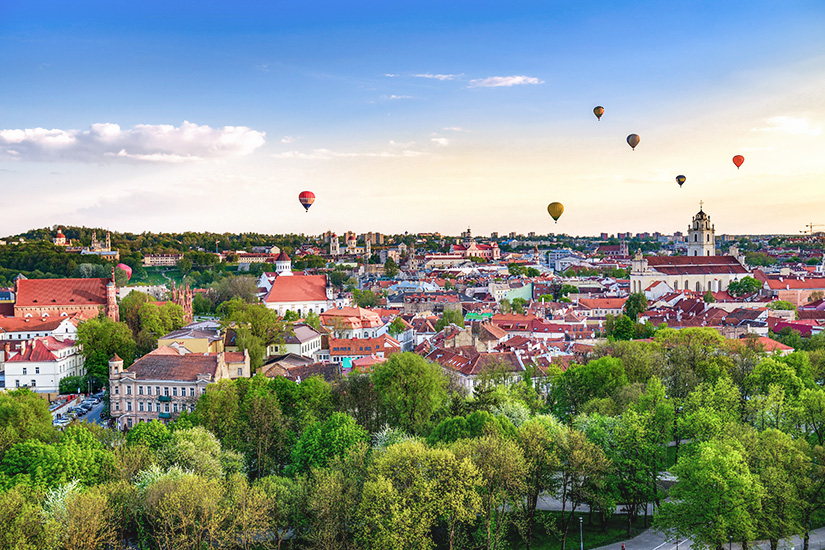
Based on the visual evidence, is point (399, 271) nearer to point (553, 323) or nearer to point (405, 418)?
point (553, 323)

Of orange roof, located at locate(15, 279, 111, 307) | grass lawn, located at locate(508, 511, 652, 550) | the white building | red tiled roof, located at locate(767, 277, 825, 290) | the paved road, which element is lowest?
grass lawn, located at locate(508, 511, 652, 550)

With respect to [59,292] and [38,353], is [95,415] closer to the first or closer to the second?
[38,353]

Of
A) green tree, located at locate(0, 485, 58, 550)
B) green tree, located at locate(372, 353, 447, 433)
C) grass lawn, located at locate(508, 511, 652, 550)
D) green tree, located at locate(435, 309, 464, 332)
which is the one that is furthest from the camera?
green tree, located at locate(435, 309, 464, 332)

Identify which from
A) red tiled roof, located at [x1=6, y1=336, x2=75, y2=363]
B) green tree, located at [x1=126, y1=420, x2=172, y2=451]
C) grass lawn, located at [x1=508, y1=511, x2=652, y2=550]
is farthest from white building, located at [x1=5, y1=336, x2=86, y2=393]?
grass lawn, located at [x1=508, y1=511, x2=652, y2=550]

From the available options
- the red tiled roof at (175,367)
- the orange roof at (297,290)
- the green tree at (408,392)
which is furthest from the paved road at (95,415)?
the orange roof at (297,290)

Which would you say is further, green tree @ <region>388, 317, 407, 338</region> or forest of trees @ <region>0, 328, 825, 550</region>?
green tree @ <region>388, 317, 407, 338</region>

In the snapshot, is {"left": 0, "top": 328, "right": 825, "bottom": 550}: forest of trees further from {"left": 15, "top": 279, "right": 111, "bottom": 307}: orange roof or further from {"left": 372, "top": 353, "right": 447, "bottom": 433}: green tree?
{"left": 15, "top": 279, "right": 111, "bottom": 307}: orange roof

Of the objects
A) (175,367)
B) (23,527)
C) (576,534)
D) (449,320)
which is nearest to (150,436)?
(23,527)
